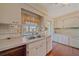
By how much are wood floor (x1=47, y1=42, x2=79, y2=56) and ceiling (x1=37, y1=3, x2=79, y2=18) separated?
0.50 metres

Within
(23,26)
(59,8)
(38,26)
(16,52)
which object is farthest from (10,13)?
(59,8)

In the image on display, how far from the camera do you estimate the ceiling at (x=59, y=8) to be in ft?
4.58

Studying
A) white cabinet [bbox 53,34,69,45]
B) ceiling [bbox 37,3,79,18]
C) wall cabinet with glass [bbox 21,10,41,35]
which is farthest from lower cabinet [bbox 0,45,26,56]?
ceiling [bbox 37,3,79,18]

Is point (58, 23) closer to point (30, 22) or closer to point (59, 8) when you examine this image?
point (59, 8)

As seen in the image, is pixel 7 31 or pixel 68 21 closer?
pixel 68 21

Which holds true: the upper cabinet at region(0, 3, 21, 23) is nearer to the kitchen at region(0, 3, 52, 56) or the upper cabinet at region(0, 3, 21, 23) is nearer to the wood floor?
the kitchen at region(0, 3, 52, 56)

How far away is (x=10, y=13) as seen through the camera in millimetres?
1573

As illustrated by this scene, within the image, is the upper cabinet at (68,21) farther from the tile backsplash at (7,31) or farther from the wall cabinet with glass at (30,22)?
the tile backsplash at (7,31)

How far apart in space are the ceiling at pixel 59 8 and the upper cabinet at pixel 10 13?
0.41 metres

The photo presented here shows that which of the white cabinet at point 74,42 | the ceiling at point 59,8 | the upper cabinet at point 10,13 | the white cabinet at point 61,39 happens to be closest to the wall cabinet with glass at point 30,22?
the upper cabinet at point 10,13

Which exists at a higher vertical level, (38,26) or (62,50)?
(38,26)

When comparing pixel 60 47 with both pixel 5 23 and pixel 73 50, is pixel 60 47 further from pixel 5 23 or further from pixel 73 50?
pixel 5 23

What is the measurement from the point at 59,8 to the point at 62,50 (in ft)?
2.10

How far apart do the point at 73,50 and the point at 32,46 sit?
62 cm
